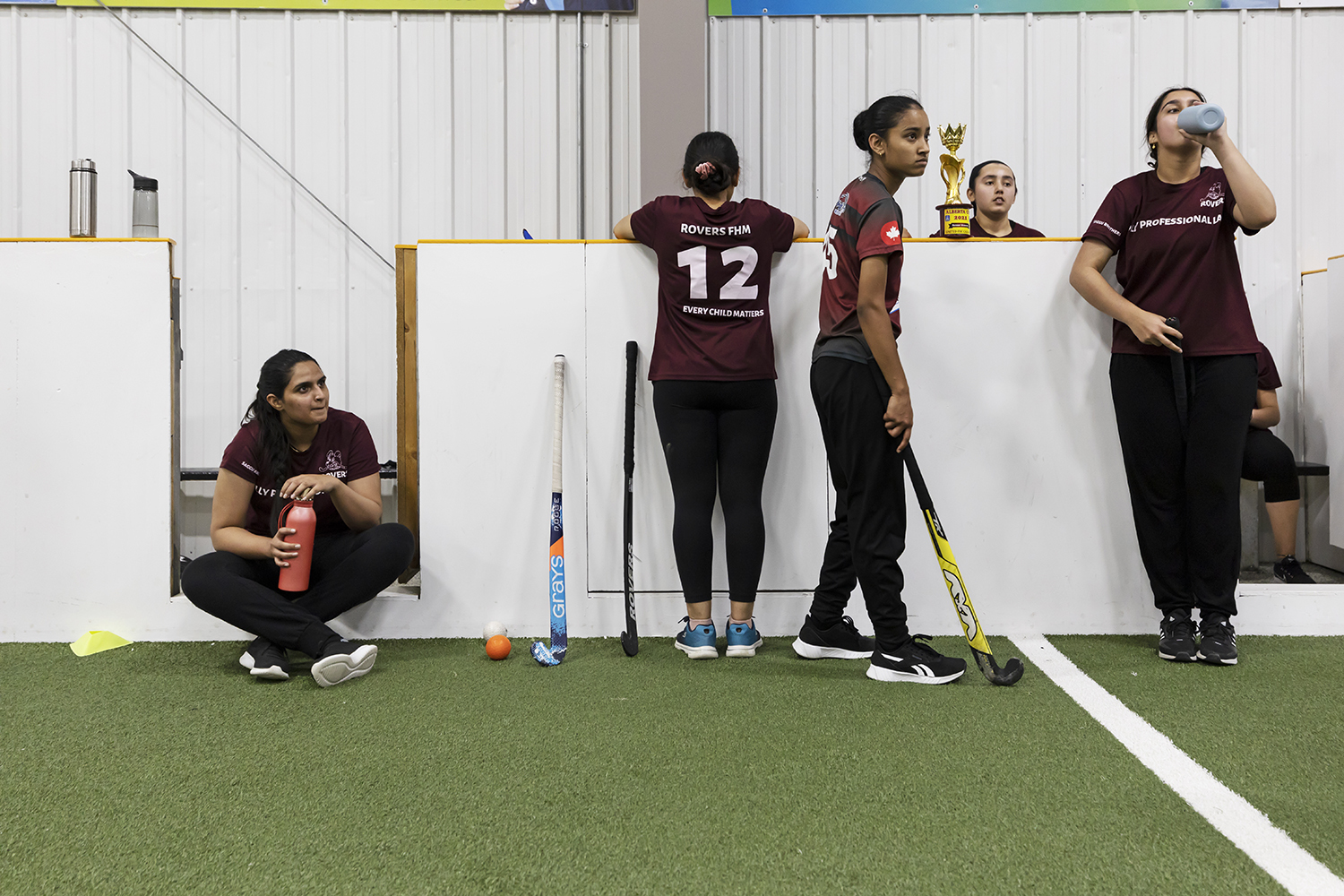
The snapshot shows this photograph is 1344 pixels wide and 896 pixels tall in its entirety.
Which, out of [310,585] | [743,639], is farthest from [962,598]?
[310,585]

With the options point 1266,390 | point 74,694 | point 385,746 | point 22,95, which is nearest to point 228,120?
point 22,95

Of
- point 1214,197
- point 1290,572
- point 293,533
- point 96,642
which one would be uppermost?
point 1214,197

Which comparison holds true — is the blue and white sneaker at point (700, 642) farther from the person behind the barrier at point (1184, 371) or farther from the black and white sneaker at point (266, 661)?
the person behind the barrier at point (1184, 371)

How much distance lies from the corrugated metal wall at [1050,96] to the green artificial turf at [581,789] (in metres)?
2.58

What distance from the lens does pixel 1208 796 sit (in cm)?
141

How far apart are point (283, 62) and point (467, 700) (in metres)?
3.29

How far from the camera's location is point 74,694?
6.71 ft

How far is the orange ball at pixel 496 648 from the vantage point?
7.75 ft

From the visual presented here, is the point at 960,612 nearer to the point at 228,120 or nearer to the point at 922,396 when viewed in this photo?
the point at 922,396

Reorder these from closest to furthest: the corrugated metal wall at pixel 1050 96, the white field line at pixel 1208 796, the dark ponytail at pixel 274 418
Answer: the white field line at pixel 1208 796
the dark ponytail at pixel 274 418
the corrugated metal wall at pixel 1050 96

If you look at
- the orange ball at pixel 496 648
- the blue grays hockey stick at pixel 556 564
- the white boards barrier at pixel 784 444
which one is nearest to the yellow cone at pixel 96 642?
the white boards barrier at pixel 784 444

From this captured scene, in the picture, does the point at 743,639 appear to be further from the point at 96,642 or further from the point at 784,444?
the point at 96,642

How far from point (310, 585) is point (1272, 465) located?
3.39 m

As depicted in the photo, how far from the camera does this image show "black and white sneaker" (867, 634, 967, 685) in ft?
6.82
